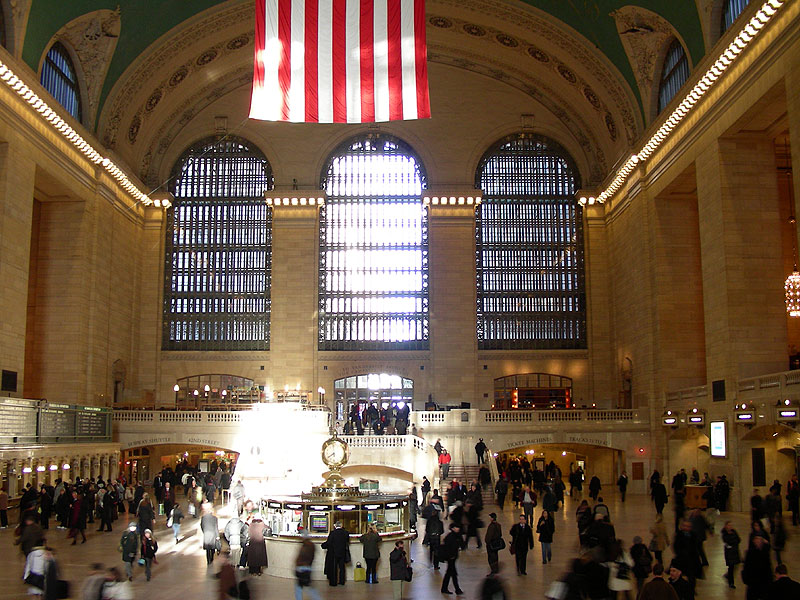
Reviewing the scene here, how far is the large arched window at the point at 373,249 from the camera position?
39281 mm

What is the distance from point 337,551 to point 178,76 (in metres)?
28.9

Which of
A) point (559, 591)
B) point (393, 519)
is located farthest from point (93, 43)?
point (559, 591)

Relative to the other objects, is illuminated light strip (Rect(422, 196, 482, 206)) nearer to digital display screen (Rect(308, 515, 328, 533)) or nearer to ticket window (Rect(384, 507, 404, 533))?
ticket window (Rect(384, 507, 404, 533))

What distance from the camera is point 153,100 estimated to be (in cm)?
3681

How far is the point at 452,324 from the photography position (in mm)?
38656

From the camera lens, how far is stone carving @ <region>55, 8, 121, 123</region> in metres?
30.0

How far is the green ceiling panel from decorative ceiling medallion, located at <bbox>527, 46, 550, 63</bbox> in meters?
2.73

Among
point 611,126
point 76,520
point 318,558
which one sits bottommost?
point 318,558

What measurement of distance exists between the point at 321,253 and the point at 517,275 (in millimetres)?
9210

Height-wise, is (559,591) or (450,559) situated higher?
(559,591)

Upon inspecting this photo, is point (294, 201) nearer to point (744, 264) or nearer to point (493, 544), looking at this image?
point (744, 264)

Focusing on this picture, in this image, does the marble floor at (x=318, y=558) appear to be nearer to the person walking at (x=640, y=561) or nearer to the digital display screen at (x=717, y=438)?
the person walking at (x=640, y=561)

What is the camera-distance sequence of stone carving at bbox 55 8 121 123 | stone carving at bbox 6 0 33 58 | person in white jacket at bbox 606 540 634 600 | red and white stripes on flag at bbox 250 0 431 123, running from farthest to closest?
1. stone carving at bbox 55 8 121 123
2. stone carving at bbox 6 0 33 58
3. red and white stripes on flag at bbox 250 0 431 123
4. person in white jacket at bbox 606 540 634 600

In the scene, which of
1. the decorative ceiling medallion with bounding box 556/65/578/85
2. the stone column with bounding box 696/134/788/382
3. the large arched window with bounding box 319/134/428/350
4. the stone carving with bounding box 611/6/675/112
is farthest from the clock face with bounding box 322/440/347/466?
the decorative ceiling medallion with bounding box 556/65/578/85
